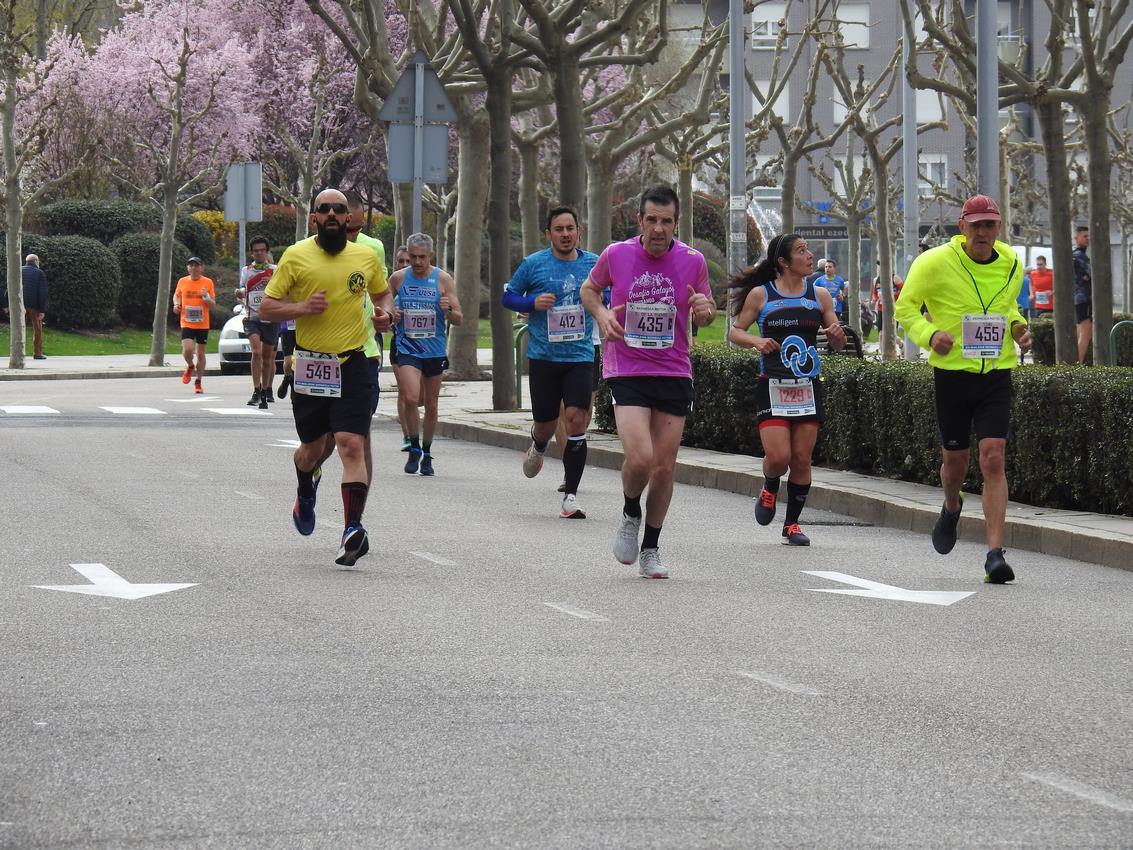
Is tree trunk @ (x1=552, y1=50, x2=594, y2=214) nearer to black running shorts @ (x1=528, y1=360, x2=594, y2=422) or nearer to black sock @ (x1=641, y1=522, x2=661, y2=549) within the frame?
black running shorts @ (x1=528, y1=360, x2=594, y2=422)

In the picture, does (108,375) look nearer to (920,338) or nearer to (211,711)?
(920,338)

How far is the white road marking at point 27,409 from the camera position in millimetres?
23422

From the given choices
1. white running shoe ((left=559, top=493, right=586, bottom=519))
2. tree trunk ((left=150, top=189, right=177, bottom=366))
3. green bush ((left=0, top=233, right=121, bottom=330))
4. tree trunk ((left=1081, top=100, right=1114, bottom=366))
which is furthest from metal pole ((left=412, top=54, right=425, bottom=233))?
green bush ((left=0, top=233, right=121, bottom=330))

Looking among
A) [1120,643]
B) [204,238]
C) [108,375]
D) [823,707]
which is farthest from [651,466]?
[204,238]

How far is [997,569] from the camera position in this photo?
10.2m

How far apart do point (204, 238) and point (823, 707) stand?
44585 millimetres

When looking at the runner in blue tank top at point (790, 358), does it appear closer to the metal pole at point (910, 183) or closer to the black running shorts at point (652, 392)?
the black running shorts at point (652, 392)

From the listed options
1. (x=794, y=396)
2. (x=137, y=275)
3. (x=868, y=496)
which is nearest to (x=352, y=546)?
(x=794, y=396)

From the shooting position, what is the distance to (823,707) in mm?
6801

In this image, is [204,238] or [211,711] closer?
[211,711]

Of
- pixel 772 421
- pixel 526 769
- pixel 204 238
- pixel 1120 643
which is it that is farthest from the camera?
pixel 204 238

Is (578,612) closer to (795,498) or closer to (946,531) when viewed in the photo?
(946,531)

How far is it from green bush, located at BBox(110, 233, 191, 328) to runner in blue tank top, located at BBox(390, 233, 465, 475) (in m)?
29.3

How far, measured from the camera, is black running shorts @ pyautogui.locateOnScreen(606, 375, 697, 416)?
1043cm
